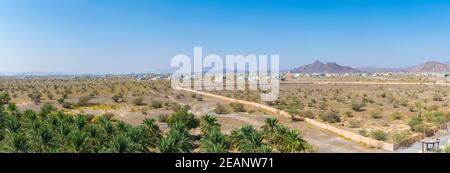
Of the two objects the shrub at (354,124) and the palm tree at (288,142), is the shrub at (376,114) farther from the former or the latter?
the palm tree at (288,142)

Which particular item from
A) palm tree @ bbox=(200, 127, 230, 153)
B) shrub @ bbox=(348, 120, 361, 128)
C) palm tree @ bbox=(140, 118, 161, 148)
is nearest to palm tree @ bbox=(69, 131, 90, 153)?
palm tree @ bbox=(140, 118, 161, 148)

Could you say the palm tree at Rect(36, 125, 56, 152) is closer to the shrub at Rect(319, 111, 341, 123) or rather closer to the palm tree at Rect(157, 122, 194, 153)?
the palm tree at Rect(157, 122, 194, 153)

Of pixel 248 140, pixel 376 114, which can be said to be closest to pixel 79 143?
pixel 248 140

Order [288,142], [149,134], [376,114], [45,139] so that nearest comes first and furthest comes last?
[45,139], [288,142], [149,134], [376,114]

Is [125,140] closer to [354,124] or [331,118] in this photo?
[354,124]

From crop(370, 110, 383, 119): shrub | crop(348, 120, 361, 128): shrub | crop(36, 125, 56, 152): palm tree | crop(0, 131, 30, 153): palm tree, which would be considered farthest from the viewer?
crop(370, 110, 383, 119): shrub

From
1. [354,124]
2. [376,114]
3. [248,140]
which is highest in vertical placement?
[248,140]

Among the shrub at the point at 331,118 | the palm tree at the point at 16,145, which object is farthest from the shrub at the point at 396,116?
the palm tree at the point at 16,145

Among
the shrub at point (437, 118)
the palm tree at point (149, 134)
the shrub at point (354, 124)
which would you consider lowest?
the shrub at point (354, 124)

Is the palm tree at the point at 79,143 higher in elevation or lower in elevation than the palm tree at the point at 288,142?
higher

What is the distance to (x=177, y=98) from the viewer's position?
88.4 metres
